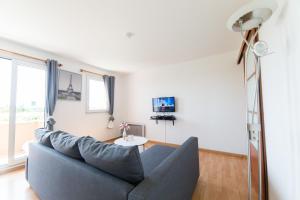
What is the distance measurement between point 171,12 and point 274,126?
5.80ft

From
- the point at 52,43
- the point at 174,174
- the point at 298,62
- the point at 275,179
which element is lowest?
the point at 275,179

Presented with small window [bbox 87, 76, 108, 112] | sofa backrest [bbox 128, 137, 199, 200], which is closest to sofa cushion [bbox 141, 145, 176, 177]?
sofa backrest [bbox 128, 137, 199, 200]

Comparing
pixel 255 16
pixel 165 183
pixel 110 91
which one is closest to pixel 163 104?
pixel 110 91

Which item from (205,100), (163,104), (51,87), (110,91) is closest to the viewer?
(51,87)

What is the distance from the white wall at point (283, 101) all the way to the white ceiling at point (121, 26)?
2.96 ft

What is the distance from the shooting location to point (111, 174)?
98 centimetres

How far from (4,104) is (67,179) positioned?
8.21 feet

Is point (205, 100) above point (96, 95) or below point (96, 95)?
below

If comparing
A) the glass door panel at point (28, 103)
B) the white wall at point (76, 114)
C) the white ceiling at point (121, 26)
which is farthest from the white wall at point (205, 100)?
the glass door panel at point (28, 103)

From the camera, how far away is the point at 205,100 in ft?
11.4

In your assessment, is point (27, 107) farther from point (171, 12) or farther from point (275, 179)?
point (275, 179)

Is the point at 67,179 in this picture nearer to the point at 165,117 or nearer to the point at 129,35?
the point at 129,35

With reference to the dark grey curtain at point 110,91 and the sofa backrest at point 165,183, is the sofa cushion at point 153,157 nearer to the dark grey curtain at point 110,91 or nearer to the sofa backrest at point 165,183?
the sofa backrest at point 165,183

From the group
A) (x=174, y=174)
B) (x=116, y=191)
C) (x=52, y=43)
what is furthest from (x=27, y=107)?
(x=174, y=174)
